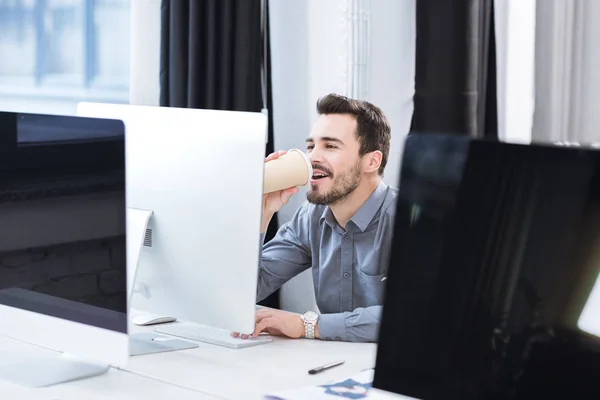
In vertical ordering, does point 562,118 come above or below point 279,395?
above

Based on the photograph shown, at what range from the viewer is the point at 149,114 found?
5.98 ft

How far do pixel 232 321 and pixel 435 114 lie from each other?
3.71ft

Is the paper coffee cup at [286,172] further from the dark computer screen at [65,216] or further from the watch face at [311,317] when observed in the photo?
the dark computer screen at [65,216]

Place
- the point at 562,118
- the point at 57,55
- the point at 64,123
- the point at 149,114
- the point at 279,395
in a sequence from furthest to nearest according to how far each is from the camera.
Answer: the point at 57,55, the point at 562,118, the point at 149,114, the point at 64,123, the point at 279,395

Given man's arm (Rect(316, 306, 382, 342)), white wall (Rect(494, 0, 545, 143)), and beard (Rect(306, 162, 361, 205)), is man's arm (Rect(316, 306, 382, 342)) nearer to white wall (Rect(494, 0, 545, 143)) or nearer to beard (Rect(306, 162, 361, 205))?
beard (Rect(306, 162, 361, 205))

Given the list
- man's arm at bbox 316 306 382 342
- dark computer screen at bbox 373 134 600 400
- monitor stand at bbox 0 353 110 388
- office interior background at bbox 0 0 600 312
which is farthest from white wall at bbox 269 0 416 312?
dark computer screen at bbox 373 134 600 400

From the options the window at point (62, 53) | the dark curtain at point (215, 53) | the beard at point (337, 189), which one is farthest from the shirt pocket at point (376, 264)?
the window at point (62, 53)

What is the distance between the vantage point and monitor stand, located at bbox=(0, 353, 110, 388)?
1.61 metres

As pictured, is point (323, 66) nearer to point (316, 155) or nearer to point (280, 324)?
point (316, 155)

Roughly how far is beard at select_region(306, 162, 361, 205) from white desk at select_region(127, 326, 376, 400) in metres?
0.59

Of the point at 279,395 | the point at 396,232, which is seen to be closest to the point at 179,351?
the point at 279,395

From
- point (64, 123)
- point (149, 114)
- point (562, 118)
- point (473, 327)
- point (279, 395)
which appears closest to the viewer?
point (473, 327)

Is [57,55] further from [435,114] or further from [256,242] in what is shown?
[256,242]

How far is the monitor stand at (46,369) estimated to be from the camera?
161 cm
